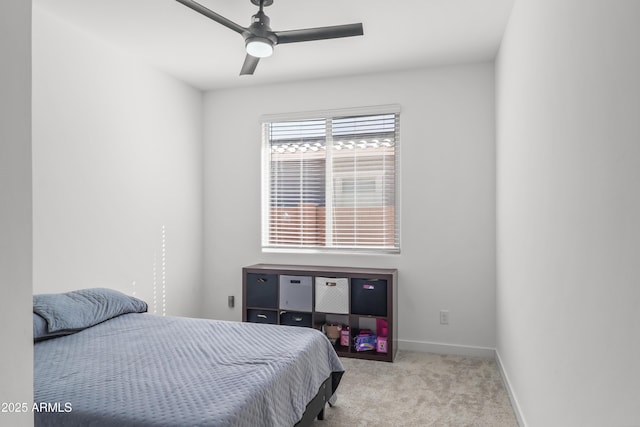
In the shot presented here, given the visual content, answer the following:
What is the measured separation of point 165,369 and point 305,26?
2.45 meters

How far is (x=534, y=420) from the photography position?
2184mm

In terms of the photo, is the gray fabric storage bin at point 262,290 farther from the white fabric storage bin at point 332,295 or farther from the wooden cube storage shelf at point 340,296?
the white fabric storage bin at point 332,295

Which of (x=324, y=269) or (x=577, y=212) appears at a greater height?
(x=577, y=212)

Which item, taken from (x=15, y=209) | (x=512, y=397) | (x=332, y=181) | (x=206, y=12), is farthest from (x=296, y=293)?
(x=15, y=209)

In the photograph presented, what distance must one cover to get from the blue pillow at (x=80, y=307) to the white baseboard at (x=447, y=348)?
2418mm

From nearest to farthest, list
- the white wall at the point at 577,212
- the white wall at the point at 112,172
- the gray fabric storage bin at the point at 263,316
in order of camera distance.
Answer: the white wall at the point at 577,212
the white wall at the point at 112,172
the gray fabric storage bin at the point at 263,316

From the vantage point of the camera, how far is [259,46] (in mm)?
2514

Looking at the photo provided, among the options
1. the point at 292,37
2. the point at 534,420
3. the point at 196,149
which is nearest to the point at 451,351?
the point at 534,420

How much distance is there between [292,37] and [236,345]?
1850 mm

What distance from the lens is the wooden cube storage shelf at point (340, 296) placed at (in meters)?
3.73

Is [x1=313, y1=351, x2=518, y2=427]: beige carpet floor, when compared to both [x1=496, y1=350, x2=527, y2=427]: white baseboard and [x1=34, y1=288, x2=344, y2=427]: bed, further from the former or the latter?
[x1=34, y1=288, x2=344, y2=427]: bed

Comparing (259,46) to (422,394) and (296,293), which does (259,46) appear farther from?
(422,394)

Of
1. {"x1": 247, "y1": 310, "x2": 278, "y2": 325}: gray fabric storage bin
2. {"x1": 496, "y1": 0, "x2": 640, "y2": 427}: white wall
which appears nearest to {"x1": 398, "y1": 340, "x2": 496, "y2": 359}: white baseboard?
{"x1": 496, "y1": 0, "x2": 640, "y2": 427}: white wall

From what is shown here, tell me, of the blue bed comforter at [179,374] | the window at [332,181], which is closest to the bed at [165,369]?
the blue bed comforter at [179,374]
